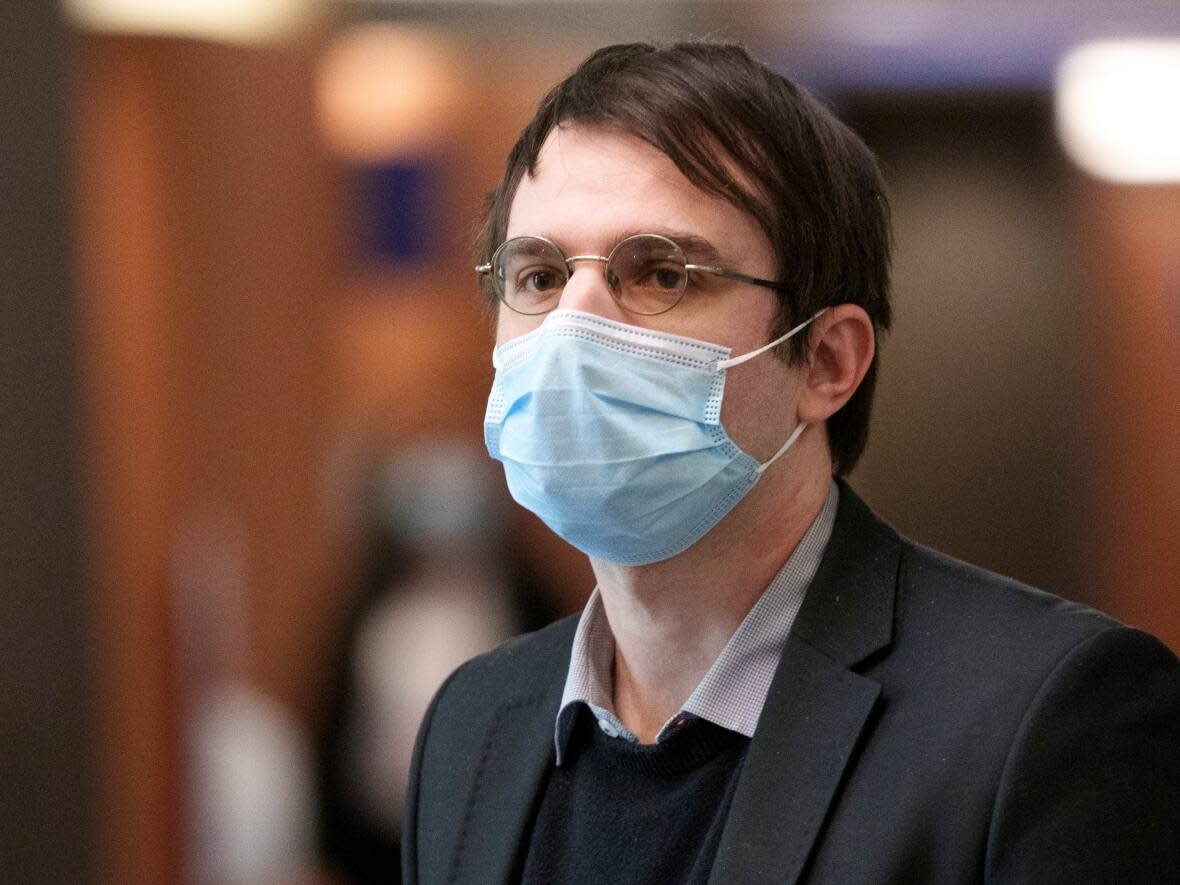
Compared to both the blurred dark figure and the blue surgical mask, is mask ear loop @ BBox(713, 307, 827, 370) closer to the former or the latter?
the blue surgical mask

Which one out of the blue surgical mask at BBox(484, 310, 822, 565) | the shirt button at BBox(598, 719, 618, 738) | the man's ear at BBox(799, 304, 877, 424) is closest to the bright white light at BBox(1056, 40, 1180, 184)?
the man's ear at BBox(799, 304, 877, 424)

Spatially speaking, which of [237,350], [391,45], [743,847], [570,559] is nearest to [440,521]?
[570,559]

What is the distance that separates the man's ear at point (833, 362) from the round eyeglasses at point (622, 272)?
0.10 metres

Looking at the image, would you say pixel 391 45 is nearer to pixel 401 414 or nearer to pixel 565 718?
pixel 401 414

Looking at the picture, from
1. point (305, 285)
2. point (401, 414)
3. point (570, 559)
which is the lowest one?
point (570, 559)

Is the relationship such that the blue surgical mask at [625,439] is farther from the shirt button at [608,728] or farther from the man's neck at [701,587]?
the shirt button at [608,728]

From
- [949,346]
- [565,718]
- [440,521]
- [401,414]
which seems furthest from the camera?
[949,346]

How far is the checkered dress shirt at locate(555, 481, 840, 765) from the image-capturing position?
5.50 feet

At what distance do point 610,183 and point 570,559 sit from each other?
340 cm

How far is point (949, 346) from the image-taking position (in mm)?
5637

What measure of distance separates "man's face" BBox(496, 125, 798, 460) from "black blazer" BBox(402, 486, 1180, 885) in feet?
0.56

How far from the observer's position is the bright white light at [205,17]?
5.19 m

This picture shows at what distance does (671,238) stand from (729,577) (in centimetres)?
36

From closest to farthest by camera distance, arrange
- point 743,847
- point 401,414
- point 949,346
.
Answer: point 743,847, point 401,414, point 949,346
